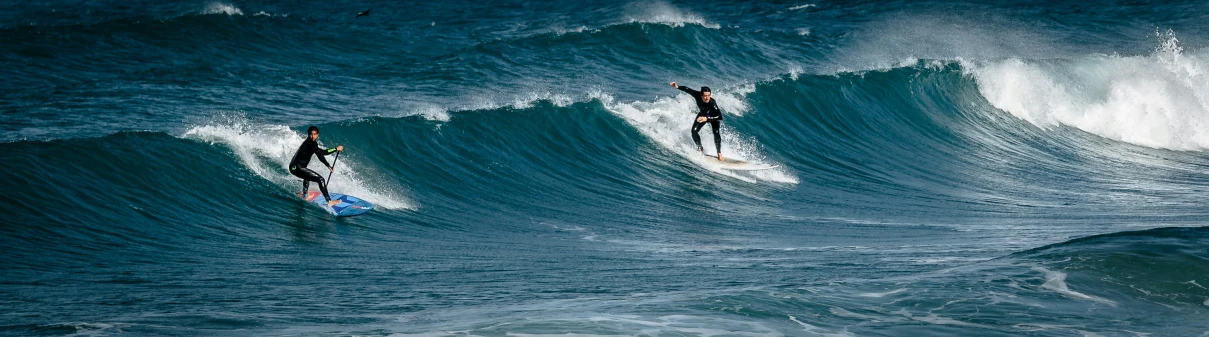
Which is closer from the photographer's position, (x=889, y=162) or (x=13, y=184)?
(x=13, y=184)

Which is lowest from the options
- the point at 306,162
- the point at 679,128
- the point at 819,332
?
the point at 819,332

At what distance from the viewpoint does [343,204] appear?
13883 mm

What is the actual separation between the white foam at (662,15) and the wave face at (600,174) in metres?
0.26

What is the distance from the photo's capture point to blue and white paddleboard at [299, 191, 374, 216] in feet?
45.0

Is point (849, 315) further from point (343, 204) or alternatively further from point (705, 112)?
point (705, 112)

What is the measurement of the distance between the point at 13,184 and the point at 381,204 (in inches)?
160

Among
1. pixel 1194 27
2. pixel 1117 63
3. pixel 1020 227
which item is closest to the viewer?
pixel 1020 227

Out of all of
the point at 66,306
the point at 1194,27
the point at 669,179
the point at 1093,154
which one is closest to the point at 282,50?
the point at 669,179

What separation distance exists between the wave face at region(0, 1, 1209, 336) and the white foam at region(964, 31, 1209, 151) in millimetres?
77

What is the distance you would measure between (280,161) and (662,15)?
16.5m

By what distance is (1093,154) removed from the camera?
70.5ft

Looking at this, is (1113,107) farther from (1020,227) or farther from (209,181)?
(209,181)

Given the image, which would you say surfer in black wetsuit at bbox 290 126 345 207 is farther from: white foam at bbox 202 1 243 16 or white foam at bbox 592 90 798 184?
white foam at bbox 202 1 243 16

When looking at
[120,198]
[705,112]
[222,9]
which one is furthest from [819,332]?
[222,9]
